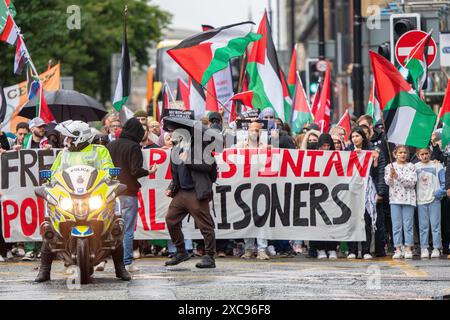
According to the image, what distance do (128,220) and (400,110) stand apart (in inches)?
172

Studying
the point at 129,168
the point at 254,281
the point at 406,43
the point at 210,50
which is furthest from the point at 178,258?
the point at 406,43

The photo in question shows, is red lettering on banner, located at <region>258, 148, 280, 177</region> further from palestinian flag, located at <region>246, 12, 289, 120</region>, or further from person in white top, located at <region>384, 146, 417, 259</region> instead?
palestinian flag, located at <region>246, 12, 289, 120</region>

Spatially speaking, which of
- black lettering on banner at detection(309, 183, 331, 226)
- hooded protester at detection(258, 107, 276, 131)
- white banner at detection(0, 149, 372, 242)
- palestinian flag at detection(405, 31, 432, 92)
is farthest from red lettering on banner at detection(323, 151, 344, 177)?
palestinian flag at detection(405, 31, 432, 92)

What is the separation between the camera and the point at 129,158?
53.5ft

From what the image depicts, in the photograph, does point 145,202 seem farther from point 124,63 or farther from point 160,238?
point 124,63

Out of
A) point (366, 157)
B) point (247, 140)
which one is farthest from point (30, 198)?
point (366, 157)

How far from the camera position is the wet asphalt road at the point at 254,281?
43.8 feet

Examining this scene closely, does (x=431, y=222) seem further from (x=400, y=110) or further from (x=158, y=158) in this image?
(x=158, y=158)

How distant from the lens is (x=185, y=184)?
665 inches

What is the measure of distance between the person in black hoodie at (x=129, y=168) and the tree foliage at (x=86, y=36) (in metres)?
26.0

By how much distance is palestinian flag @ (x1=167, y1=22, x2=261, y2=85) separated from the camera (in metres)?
20.7

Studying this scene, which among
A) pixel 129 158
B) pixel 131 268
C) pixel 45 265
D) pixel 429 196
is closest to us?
pixel 45 265
